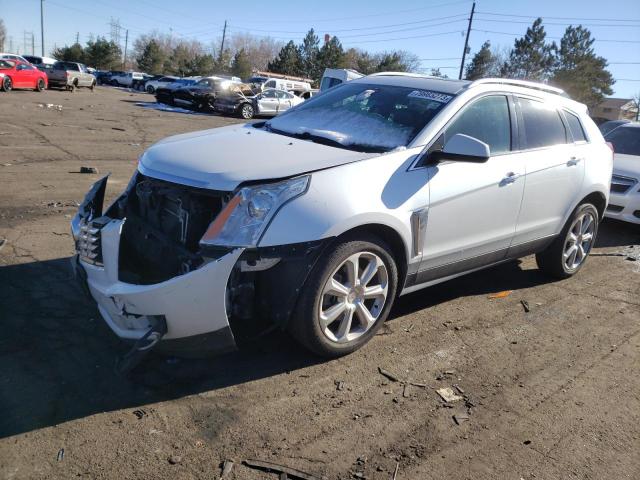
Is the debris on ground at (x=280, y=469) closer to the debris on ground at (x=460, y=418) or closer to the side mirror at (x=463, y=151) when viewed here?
the debris on ground at (x=460, y=418)

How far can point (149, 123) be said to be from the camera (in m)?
17.0

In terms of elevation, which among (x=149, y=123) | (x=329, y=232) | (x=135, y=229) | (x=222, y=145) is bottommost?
(x=149, y=123)

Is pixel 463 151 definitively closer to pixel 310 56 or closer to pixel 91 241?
pixel 91 241

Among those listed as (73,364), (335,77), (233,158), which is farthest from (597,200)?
(335,77)

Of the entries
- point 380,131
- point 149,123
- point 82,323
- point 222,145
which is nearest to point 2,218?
point 82,323

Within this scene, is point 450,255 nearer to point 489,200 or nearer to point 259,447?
point 489,200

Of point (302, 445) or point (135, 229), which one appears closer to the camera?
point (302, 445)

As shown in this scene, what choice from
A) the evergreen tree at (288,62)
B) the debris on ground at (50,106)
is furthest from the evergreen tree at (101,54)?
the debris on ground at (50,106)

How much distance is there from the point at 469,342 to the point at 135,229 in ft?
8.29

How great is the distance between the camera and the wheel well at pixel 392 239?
3228 millimetres

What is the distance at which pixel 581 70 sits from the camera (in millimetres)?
59781

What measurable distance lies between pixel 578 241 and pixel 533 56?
65303 mm

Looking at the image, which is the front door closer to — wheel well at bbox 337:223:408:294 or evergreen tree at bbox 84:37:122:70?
wheel well at bbox 337:223:408:294

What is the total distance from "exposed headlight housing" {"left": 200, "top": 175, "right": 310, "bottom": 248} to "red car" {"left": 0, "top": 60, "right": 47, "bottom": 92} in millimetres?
24936
